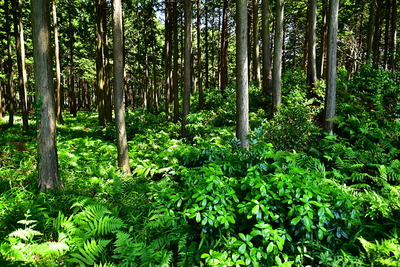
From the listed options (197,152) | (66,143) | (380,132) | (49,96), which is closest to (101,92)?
(66,143)

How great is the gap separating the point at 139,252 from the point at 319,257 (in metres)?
2.61

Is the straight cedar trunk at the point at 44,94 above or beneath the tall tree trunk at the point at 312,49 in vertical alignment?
beneath

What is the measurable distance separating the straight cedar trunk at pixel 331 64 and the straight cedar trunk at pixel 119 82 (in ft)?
22.3

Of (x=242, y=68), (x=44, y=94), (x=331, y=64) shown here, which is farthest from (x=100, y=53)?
(x=331, y=64)

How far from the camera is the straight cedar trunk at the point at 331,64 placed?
7566mm

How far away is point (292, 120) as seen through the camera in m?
7.79

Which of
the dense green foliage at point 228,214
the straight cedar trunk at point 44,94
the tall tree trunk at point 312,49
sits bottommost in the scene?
the dense green foliage at point 228,214

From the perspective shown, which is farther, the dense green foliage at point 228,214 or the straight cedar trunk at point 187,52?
the straight cedar trunk at point 187,52

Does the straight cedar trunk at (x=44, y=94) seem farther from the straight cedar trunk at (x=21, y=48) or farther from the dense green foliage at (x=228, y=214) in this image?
the straight cedar trunk at (x=21, y=48)

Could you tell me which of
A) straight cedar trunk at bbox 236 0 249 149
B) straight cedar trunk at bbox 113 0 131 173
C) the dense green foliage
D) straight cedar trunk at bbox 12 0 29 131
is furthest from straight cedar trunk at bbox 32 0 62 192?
straight cedar trunk at bbox 12 0 29 131

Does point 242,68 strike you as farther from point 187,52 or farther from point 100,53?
point 100,53

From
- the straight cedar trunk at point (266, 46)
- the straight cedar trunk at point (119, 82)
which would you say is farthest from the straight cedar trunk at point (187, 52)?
the straight cedar trunk at point (119, 82)

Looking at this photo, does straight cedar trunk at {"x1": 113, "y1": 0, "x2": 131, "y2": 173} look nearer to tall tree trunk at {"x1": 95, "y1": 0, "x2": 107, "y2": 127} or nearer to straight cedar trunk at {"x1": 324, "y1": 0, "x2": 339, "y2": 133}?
straight cedar trunk at {"x1": 324, "y1": 0, "x2": 339, "y2": 133}

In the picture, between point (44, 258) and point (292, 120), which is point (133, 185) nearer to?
point (44, 258)
